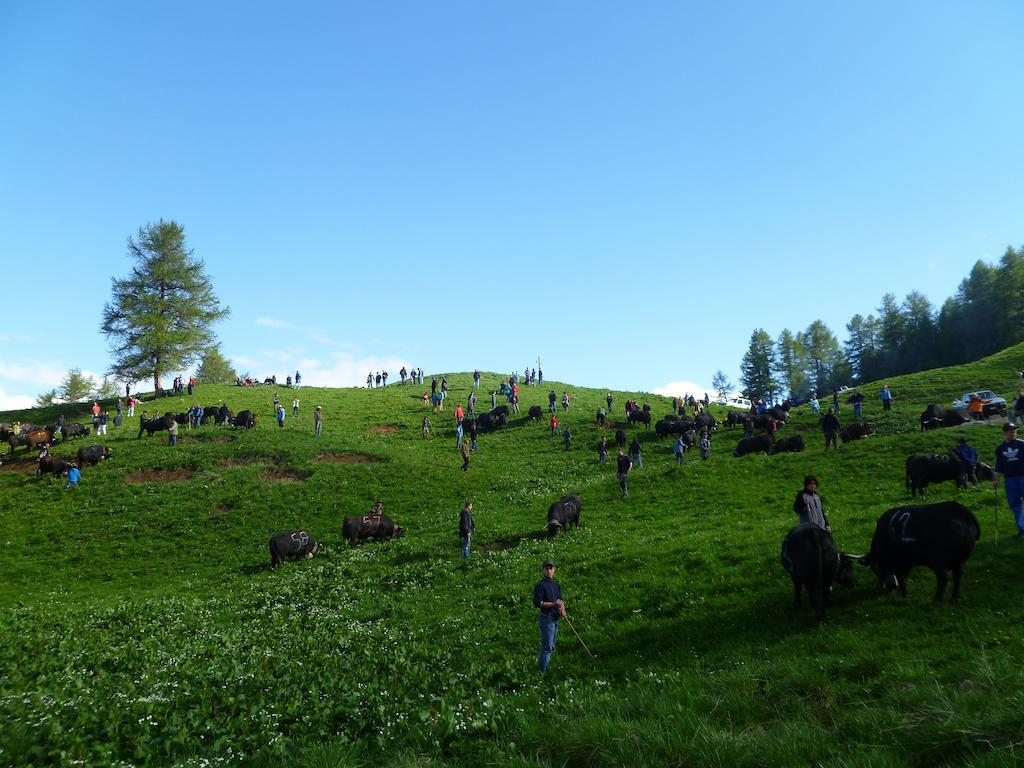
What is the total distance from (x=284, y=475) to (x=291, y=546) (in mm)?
14373

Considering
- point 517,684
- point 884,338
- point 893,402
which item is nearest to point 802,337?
point 884,338

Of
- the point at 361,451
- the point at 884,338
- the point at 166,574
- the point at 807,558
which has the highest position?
the point at 884,338

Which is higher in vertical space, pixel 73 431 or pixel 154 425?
pixel 154 425

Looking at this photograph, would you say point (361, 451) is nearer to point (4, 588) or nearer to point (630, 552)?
point (4, 588)

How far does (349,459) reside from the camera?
4294 cm

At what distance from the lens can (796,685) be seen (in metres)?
8.93

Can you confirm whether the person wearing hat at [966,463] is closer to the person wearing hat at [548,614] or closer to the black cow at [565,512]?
the black cow at [565,512]

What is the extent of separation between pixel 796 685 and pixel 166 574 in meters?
27.6

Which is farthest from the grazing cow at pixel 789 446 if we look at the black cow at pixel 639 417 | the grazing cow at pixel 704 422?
the black cow at pixel 639 417

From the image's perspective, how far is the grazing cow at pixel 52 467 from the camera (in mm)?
40312

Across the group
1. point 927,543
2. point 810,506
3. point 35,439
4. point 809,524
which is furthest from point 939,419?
point 35,439

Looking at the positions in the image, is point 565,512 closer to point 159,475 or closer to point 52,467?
point 159,475

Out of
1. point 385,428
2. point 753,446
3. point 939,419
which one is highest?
point 385,428

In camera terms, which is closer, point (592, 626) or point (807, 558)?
point (807, 558)
